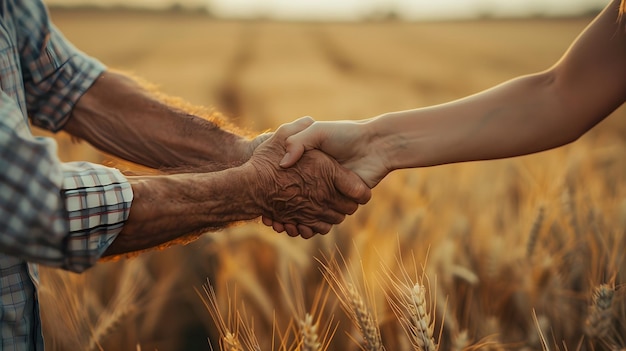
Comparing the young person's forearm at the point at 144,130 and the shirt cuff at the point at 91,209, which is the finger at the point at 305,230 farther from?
the shirt cuff at the point at 91,209

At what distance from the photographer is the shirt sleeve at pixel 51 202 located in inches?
39.7

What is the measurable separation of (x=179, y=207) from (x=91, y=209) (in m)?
0.21

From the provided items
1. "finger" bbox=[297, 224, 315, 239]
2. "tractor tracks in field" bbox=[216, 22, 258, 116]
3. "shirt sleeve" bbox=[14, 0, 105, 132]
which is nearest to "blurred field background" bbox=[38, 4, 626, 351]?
"finger" bbox=[297, 224, 315, 239]

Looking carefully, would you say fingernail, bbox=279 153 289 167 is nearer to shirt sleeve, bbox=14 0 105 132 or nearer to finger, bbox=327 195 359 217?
finger, bbox=327 195 359 217

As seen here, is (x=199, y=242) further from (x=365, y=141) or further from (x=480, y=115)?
(x=480, y=115)

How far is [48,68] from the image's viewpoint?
5.36 ft

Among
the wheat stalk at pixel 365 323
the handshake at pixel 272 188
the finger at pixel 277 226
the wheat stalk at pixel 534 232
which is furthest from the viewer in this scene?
the wheat stalk at pixel 534 232

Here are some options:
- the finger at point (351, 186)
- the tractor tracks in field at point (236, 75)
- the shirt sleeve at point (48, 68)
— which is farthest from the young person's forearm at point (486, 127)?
the tractor tracks in field at point (236, 75)

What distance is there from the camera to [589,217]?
2193mm

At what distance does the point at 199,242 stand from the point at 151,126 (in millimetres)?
502

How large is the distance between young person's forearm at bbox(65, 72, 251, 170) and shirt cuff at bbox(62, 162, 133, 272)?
632mm

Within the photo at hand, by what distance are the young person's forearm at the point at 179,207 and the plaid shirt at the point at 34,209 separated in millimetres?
52

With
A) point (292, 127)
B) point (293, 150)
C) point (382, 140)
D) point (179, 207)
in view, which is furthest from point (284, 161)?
point (179, 207)

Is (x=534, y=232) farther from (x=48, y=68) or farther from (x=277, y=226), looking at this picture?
(x=48, y=68)
